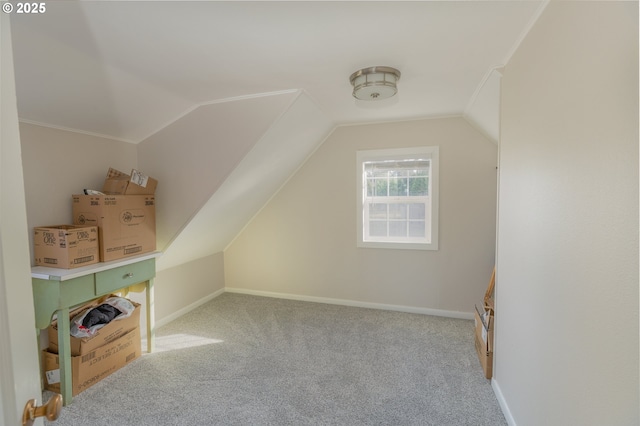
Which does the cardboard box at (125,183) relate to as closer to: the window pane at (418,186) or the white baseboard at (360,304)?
the white baseboard at (360,304)

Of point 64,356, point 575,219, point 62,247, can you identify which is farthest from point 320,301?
point 575,219

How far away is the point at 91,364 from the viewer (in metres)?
2.04

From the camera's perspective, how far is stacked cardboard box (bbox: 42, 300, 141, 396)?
197 cm

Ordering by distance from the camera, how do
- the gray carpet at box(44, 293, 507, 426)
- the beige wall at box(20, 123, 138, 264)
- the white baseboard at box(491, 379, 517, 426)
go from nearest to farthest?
the white baseboard at box(491, 379, 517, 426) < the gray carpet at box(44, 293, 507, 426) < the beige wall at box(20, 123, 138, 264)

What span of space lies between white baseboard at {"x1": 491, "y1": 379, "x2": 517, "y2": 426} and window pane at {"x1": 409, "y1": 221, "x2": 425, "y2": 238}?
158cm

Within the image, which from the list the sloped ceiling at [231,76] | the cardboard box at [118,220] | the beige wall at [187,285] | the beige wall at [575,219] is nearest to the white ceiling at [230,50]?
the sloped ceiling at [231,76]

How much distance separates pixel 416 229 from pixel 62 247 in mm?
3026

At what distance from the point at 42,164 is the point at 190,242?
1.28 metres

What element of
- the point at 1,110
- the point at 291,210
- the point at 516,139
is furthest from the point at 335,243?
the point at 1,110

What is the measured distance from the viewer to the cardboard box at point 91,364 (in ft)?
6.44

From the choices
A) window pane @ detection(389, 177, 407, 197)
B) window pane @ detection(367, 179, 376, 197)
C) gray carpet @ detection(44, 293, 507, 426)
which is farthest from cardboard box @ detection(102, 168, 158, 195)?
window pane @ detection(389, 177, 407, 197)

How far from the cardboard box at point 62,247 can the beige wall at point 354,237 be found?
1.97 m

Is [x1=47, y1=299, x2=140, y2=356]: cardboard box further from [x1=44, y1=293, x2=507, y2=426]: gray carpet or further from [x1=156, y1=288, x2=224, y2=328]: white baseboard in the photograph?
[x1=156, y1=288, x2=224, y2=328]: white baseboard

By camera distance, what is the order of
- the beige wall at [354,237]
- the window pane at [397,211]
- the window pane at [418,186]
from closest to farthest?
the beige wall at [354,237], the window pane at [418,186], the window pane at [397,211]
